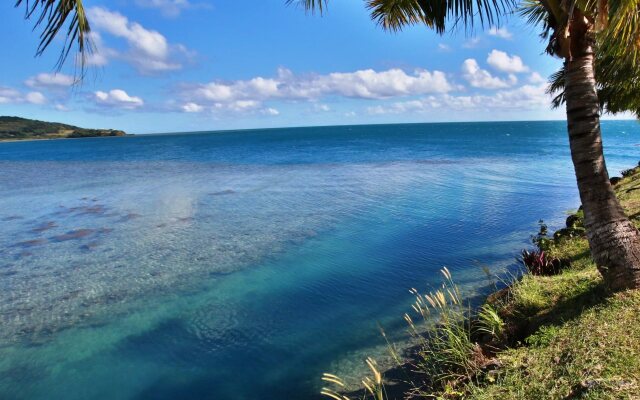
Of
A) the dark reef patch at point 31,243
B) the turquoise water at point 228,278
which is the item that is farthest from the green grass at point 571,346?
the dark reef patch at point 31,243

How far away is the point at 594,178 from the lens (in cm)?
513

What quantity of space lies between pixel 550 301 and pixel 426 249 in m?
6.67

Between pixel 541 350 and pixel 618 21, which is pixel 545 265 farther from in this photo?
pixel 618 21

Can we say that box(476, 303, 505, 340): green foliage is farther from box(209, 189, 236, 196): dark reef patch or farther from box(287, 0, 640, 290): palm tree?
box(209, 189, 236, 196): dark reef patch

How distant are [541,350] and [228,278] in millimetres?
8338

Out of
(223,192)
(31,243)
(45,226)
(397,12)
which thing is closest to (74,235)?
(31,243)

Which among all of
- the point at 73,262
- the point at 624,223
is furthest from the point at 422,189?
the point at 624,223

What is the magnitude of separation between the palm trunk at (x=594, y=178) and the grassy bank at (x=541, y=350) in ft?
1.63

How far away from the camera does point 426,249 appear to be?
510 inches

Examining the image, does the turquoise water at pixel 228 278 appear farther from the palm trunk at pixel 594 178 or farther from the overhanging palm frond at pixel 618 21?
the overhanging palm frond at pixel 618 21

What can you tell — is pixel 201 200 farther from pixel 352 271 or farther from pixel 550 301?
pixel 550 301

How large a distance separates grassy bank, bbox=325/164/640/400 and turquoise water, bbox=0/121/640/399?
1.79 metres

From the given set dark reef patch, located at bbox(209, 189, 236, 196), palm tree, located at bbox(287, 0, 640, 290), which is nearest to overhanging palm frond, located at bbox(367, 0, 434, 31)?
palm tree, located at bbox(287, 0, 640, 290)

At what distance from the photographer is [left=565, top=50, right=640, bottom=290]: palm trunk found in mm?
5066
